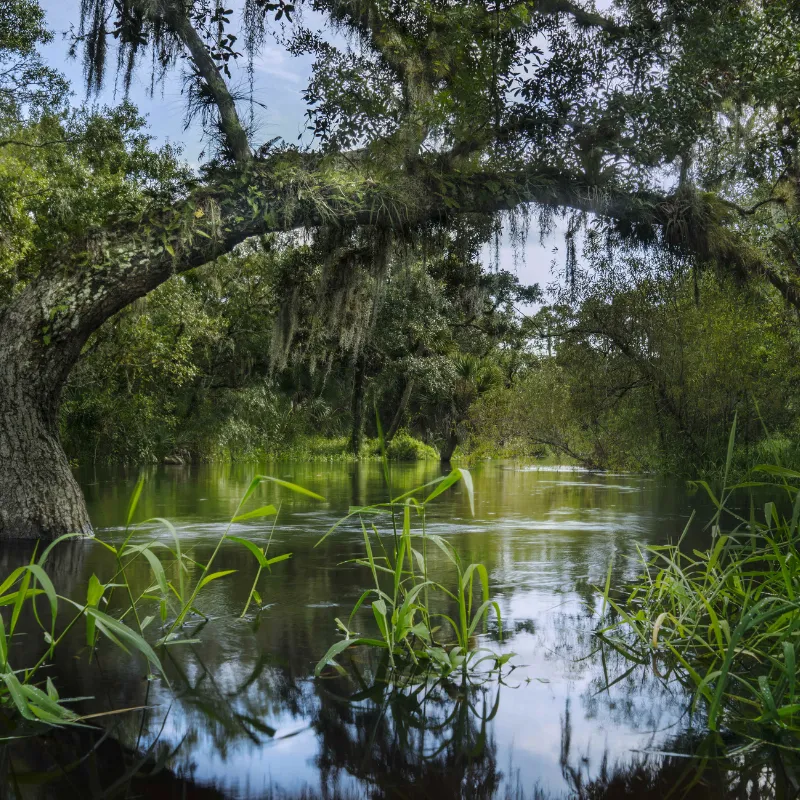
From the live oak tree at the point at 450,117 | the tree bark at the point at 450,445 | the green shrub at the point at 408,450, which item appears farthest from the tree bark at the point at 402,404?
the live oak tree at the point at 450,117

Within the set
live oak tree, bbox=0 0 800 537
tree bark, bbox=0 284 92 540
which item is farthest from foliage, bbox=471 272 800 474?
tree bark, bbox=0 284 92 540

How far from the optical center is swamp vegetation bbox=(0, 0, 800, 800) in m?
2.35

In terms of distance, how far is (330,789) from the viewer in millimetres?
2021

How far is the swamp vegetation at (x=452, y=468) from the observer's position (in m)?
2.35

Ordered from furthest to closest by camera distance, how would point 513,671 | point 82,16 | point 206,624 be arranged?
point 82,16 < point 206,624 < point 513,671

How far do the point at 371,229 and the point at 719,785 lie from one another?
7.13 m

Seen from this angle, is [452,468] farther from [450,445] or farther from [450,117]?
[450,445]

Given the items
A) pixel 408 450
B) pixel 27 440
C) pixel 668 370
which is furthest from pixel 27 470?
pixel 408 450

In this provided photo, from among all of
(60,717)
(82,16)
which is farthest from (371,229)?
(60,717)

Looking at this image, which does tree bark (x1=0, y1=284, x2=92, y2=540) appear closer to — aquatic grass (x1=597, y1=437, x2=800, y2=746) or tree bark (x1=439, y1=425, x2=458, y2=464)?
aquatic grass (x1=597, y1=437, x2=800, y2=746)

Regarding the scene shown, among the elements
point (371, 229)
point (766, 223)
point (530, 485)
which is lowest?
point (530, 485)

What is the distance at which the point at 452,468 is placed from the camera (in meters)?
11.0

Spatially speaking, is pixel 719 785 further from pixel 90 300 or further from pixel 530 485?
pixel 530 485

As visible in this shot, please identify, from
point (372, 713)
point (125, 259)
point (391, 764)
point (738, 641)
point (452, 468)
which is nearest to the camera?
point (391, 764)
